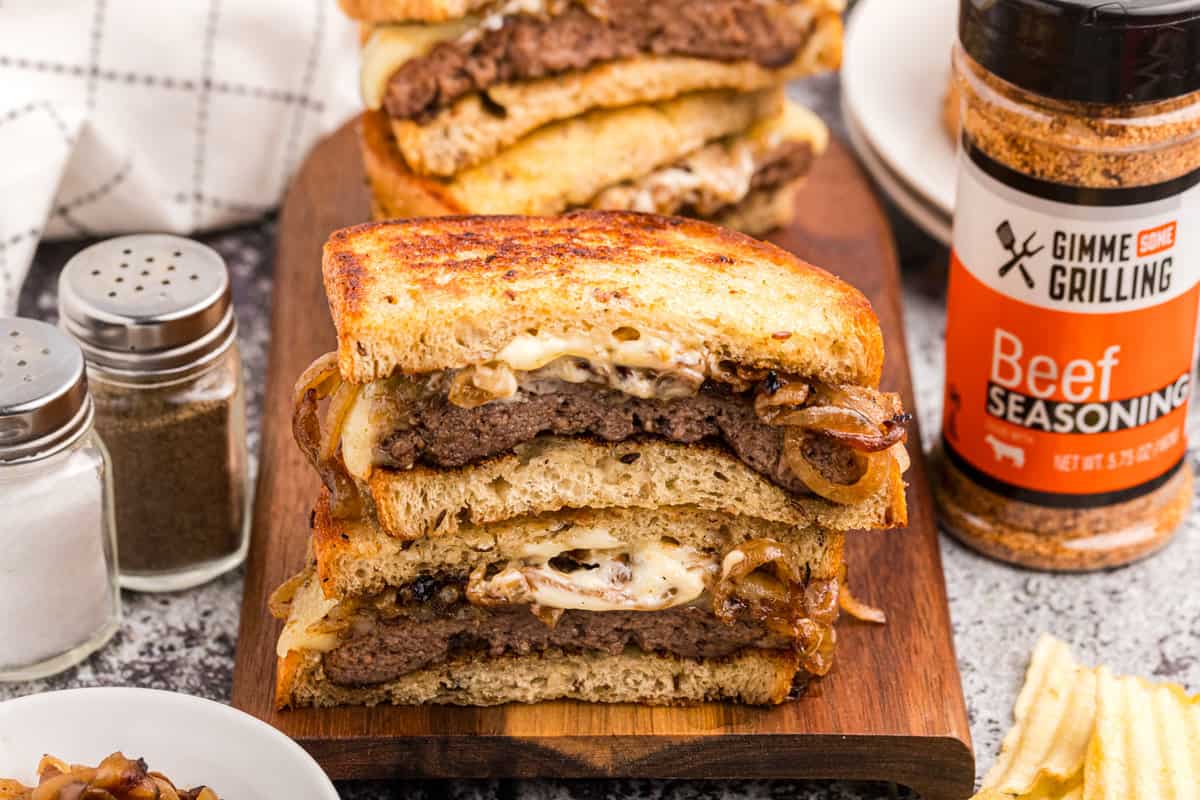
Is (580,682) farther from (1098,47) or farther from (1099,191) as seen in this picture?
(1098,47)

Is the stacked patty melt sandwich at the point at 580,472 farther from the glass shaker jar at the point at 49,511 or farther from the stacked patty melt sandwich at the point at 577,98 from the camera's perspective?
the stacked patty melt sandwich at the point at 577,98

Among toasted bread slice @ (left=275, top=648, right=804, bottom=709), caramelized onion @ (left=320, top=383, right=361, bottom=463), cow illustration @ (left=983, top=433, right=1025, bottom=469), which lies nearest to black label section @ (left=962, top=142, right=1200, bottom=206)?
cow illustration @ (left=983, top=433, right=1025, bottom=469)

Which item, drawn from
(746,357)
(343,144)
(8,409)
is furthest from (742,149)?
(8,409)

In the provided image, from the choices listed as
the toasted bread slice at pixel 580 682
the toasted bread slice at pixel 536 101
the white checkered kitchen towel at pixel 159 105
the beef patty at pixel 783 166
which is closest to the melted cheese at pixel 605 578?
the toasted bread slice at pixel 580 682

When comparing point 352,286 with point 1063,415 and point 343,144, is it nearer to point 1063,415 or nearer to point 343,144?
point 1063,415

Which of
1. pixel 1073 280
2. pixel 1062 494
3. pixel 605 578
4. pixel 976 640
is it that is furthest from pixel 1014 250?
pixel 605 578

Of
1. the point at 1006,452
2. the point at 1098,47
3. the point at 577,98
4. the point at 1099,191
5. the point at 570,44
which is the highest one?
the point at 1098,47

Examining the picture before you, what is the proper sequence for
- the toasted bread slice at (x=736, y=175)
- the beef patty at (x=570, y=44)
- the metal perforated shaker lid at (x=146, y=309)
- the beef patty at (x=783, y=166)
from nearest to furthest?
the metal perforated shaker lid at (x=146, y=309) < the beef patty at (x=570, y=44) < the toasted bread slice at (x=736, y=175) < the beef patty at (x=783, y=166)
